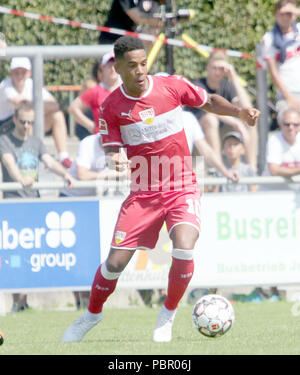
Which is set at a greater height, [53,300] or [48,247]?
[48,247]

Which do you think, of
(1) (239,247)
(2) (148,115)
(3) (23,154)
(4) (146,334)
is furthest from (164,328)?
(3) (23,154)

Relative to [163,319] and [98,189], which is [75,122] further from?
[163,319]

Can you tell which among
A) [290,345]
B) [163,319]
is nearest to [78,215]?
[163,319]

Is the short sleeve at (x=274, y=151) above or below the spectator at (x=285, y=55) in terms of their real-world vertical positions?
below

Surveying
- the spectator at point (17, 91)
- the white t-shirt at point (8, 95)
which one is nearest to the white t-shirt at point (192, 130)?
the spectator at point (17, 91)

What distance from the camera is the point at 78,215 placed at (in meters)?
10.9

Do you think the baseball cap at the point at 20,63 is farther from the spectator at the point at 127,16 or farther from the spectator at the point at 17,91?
the spectator at the point at 127,16

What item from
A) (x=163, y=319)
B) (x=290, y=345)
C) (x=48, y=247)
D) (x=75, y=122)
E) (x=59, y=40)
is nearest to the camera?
(x=290, y=345)

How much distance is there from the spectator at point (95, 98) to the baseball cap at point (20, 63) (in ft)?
2.43

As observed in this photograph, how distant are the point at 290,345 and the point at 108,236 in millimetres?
3863

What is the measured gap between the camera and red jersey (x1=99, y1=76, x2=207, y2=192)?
813 cm

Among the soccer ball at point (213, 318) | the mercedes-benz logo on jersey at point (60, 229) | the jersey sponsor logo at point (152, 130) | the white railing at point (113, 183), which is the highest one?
the jersey sponsor logo at point (152, 130)

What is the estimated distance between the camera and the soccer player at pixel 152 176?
317 inches

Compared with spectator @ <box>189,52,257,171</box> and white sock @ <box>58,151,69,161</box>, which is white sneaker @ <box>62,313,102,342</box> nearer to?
white sock @ <box>58,151,69,161</box>
